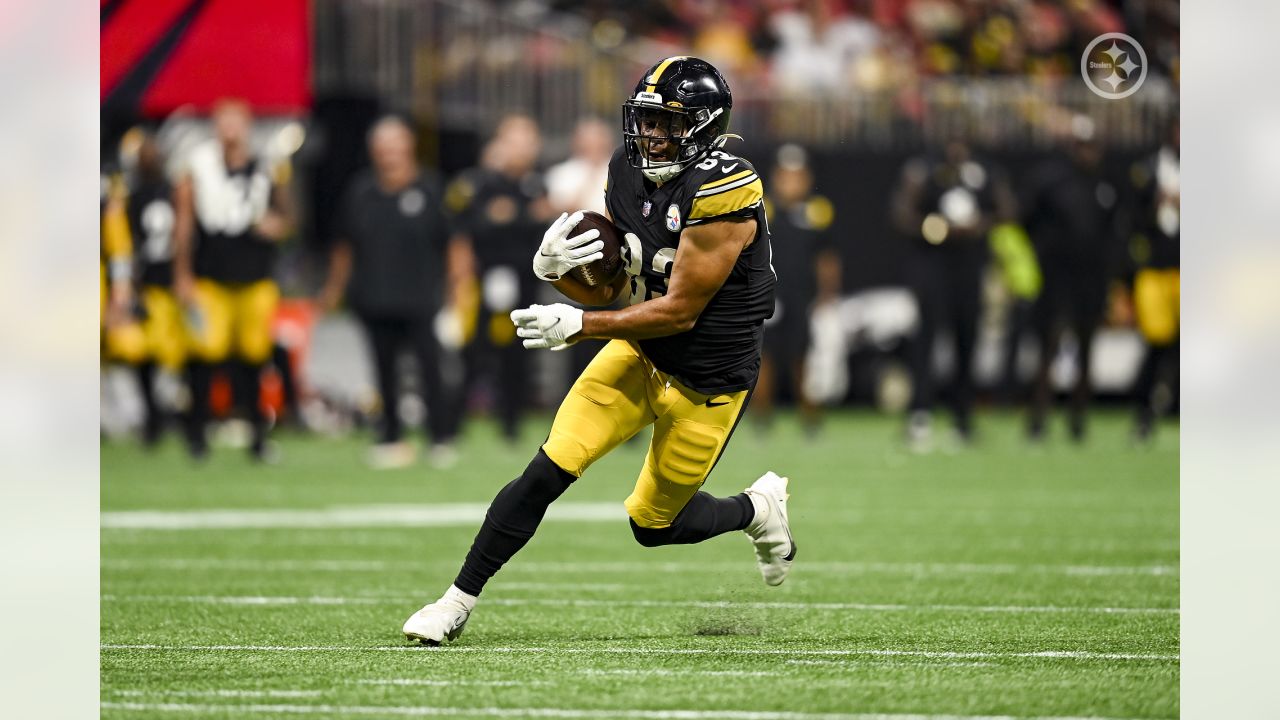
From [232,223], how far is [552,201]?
2513 millimetres

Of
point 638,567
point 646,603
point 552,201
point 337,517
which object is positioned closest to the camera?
point 646,603

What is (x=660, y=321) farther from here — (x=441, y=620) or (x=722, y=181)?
(x=441, y=620)

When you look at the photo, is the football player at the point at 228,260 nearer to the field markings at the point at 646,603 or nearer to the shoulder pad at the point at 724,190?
the field markings at the point at 646,603

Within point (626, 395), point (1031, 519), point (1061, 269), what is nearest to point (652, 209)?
point (626, 395)

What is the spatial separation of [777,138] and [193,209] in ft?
26.0

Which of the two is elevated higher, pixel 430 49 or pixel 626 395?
pixel 430 49

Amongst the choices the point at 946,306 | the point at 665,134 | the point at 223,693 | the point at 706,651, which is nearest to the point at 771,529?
the point at 706,651

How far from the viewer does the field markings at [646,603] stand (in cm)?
582

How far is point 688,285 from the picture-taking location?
500 cm

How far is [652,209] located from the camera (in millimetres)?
5223

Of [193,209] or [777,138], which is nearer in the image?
[193,209]

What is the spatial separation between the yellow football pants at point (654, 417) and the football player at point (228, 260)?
22.3 ft
